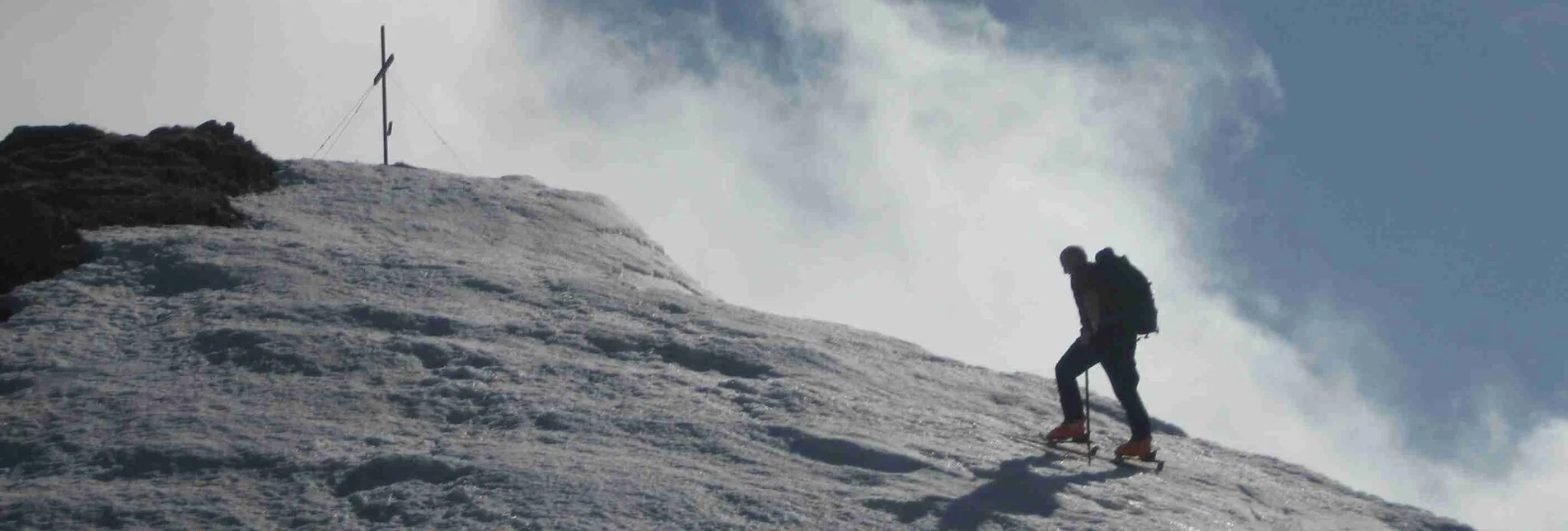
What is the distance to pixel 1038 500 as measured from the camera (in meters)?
10.4

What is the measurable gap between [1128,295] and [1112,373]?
0.60 m

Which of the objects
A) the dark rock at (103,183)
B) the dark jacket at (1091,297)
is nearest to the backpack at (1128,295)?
the dark jacket at (1091,297)

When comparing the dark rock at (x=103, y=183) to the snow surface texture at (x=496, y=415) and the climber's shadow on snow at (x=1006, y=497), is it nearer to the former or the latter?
the snow surface texture at (x=496, y=415)

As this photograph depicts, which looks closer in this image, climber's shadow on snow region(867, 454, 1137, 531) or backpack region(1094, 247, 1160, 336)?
climber's shadow on snow region(867, 454, 1137, 531)

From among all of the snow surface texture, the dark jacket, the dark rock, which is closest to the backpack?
the dark jacket

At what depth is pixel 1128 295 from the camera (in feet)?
39.7

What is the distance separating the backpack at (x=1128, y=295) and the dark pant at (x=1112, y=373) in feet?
0.43

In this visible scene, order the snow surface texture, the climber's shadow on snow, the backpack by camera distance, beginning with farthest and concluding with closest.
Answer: the backpack → the climber's shadow on snow → the snow surface texture

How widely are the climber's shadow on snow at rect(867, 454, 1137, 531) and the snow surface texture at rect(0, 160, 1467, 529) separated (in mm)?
25

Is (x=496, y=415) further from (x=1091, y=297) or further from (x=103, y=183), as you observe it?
(x=103, y=183)

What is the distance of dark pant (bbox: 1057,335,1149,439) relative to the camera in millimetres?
12117

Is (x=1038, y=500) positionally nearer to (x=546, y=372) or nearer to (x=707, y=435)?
(x=707, y=435)

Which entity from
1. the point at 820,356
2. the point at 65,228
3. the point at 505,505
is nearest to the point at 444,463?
the point at 505,505

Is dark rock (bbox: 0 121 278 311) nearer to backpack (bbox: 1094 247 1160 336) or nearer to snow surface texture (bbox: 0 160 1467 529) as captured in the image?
snow surface texture (bbox: 0 160 1467 529)
